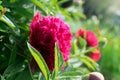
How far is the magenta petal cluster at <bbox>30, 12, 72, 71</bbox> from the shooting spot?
98 cm

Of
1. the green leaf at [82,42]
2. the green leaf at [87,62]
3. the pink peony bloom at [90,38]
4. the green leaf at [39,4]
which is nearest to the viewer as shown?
the green leaf at [39,4]

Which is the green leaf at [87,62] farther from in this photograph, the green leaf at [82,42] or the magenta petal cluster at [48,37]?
the magenta petal cluster at [48,37]

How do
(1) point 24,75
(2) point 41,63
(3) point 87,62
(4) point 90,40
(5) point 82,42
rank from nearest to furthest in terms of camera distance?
(2) point 41,63 < (1) point 24,75 < (3) point 87,62 < (5) point 82,42 < (4) point 90,40

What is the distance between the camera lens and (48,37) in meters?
0.98

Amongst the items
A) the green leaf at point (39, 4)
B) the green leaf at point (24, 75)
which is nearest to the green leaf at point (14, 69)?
the green leaf at point (24, 75)

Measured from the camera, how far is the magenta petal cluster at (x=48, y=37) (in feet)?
3.22

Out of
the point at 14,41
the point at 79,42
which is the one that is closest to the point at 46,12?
the point at 14,41

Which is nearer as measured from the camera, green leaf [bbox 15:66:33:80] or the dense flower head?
green leaf [bbox 15:66:33:80]

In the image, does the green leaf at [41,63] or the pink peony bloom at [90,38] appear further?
the pink peony bloom at [90,38]

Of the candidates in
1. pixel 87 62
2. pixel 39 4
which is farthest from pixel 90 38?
pixel 39 4

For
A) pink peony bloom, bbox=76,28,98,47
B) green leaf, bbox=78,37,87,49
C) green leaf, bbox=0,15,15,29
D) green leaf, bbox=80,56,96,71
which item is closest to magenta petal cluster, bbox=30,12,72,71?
green leaf, bbox=0,15,15,29

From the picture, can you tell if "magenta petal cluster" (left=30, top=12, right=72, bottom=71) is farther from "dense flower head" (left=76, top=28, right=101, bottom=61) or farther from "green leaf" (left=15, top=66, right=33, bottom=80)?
"dense flower head" (left=76, top=28, right=101, bottom=61)

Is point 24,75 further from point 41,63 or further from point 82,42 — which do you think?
point 82,42

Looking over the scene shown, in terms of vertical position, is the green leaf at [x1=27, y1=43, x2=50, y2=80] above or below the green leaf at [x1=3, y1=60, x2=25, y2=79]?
above
